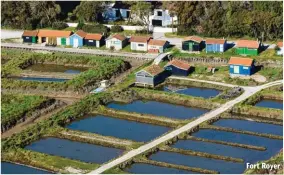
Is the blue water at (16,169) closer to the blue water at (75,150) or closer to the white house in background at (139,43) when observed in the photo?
the blue water at (75,150)

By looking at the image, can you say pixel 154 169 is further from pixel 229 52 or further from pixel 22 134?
pixel 229 52

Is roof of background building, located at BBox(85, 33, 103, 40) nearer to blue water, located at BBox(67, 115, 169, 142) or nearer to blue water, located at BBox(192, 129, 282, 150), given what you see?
blue water, located at BBox(67, 115, 169, 142)

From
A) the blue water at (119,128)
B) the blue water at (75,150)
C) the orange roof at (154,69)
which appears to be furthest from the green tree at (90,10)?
the blue water at (75,150)

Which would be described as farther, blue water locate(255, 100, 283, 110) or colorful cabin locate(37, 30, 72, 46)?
colorful cabin locate(37, 30, 72, 46)

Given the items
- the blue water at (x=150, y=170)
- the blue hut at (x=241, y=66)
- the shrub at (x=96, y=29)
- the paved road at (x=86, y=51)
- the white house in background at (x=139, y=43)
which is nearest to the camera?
the blue water at (x=150, y=170)

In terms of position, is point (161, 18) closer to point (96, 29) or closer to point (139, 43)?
point (96, 29)

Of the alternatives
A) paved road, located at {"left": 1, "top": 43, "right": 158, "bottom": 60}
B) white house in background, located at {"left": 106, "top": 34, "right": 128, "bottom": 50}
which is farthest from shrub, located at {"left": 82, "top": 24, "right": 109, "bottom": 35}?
paved road, located at {"left": 1, "top": 43, "right": 158, "bottom": 60}
